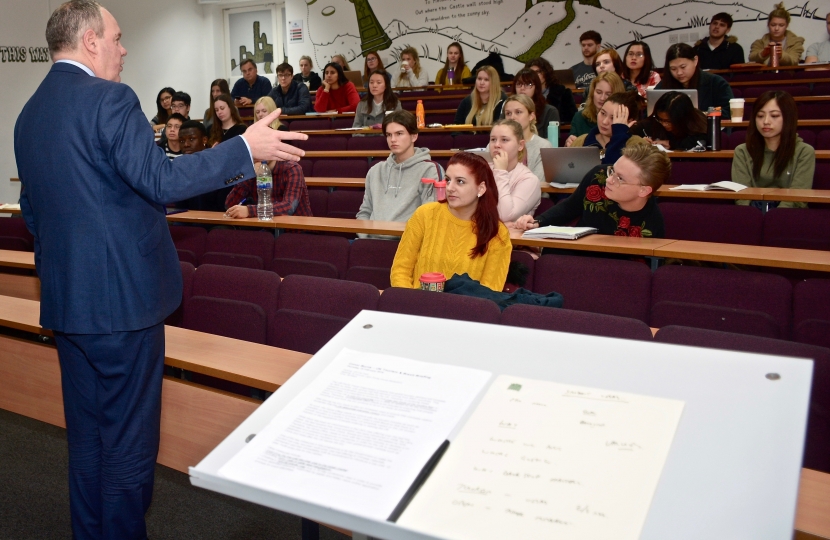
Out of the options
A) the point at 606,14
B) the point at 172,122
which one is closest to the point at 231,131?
the point at 172,122

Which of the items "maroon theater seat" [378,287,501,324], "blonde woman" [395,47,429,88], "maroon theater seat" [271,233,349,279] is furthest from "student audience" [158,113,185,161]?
"blonde woman" [395,47,429,88]

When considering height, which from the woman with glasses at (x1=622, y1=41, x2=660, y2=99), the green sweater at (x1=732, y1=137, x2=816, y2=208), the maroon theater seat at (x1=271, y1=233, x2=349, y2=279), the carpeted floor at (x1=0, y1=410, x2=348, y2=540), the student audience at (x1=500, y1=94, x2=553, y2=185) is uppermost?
the woman with glasses at (x1=622, y1=41, x2=660, y2=99)

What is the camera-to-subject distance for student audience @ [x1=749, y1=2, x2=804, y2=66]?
8.33 meters

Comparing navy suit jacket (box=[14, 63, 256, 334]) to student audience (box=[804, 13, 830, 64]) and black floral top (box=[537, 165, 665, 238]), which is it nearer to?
black floral top (box=[537, 165, 665, 238])

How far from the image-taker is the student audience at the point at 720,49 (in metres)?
8.53

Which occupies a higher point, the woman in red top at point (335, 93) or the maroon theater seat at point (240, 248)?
the woman in red top at point (335, 93)

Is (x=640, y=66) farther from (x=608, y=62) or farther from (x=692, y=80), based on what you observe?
(x=692, y=80)

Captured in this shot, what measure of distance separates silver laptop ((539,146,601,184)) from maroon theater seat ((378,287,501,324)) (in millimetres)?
2128

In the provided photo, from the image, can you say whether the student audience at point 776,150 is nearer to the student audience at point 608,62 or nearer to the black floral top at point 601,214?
the black floral top at point 601,214

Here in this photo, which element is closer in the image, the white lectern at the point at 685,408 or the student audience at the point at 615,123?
the white lectern at the point at 685,408

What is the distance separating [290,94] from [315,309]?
7.09 meters

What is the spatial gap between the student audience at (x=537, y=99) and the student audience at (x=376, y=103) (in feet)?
5.99

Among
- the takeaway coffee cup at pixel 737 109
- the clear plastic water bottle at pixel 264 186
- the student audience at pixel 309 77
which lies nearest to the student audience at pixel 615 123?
the takeaway coffee cup at pixel 737 109

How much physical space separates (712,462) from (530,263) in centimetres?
219
